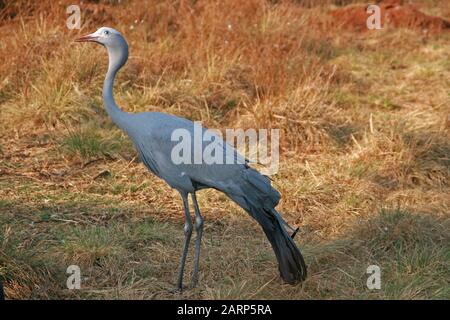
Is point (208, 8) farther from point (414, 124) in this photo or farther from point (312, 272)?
point (312, 272)

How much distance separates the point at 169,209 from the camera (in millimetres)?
5258

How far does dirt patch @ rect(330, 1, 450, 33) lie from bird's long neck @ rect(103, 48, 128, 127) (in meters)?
6.28

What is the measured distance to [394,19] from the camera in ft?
33.7

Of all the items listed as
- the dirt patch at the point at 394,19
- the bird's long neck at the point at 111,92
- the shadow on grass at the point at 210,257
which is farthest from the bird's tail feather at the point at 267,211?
the dirt patch at the point at 394,19

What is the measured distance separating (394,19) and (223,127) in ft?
15.2

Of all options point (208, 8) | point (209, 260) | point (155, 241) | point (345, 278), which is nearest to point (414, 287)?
point (345, 278)

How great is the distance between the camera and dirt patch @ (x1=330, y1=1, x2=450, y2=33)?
1011 cm

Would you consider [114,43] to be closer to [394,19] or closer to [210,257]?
[210,257]

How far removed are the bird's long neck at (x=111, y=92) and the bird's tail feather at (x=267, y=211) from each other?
0.77 meters

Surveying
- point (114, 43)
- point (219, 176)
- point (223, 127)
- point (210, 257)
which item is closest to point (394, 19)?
point (223, 127)

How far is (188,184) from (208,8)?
15.4 feet

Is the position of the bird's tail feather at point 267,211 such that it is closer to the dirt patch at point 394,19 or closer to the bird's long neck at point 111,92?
the bird's long neck at point 111,92

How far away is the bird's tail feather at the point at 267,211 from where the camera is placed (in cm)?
387

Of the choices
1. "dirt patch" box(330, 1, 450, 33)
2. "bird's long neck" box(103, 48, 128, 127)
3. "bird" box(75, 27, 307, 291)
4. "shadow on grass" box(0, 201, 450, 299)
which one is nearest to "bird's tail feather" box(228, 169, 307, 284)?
"bird" box(75, 27, 307, 291)
